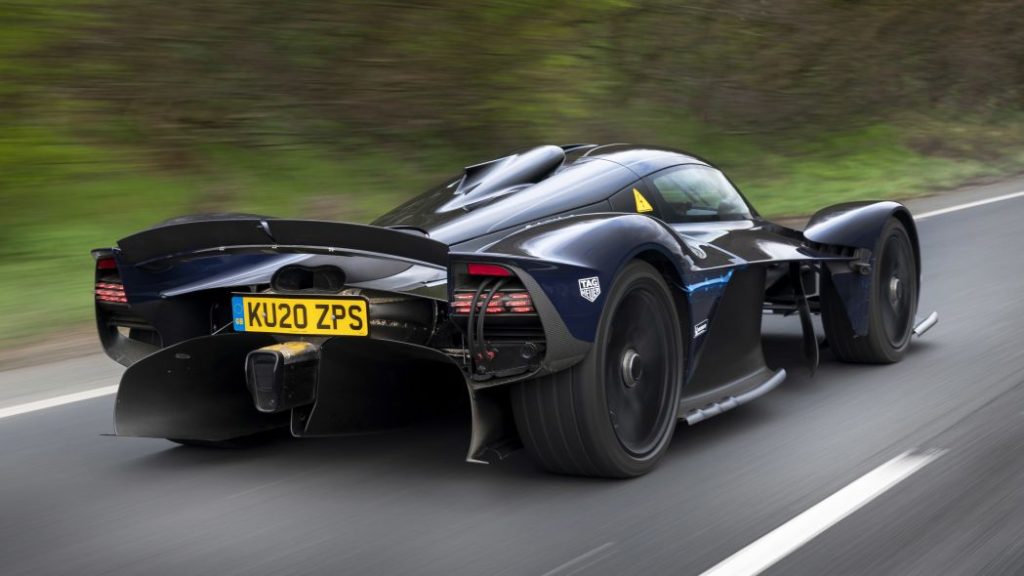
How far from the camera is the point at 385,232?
12.7 ft

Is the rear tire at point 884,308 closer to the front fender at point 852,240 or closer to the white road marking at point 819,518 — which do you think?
the front fender at point 852,240

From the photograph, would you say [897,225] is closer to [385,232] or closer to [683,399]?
[683,399]

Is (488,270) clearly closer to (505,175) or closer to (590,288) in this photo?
(590,288)

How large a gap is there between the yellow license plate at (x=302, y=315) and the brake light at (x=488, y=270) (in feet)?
1.29

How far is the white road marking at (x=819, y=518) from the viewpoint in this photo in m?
3.45

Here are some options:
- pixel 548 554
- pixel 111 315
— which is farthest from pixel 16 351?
pixel 548 554

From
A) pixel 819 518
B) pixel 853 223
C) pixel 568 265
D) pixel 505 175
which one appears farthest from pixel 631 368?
pixel 853 223

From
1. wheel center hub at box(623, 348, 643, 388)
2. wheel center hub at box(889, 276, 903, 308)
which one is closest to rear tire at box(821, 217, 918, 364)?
wheel center hub at box(889, 276, 903, 308)

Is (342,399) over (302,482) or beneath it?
over

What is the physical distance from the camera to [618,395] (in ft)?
13.9

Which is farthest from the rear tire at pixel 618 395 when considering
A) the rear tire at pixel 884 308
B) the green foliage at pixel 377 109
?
the green foliage at pixel 377 109

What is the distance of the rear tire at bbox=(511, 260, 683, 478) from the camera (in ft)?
13.1

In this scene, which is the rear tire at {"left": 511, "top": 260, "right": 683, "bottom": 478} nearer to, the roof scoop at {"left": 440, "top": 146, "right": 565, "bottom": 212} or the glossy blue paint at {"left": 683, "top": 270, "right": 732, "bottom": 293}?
the glossy blue paint at {"left": 683, "top": 270, "right": 732, "bottom": 293}

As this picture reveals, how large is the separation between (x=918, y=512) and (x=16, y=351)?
17.3ft
